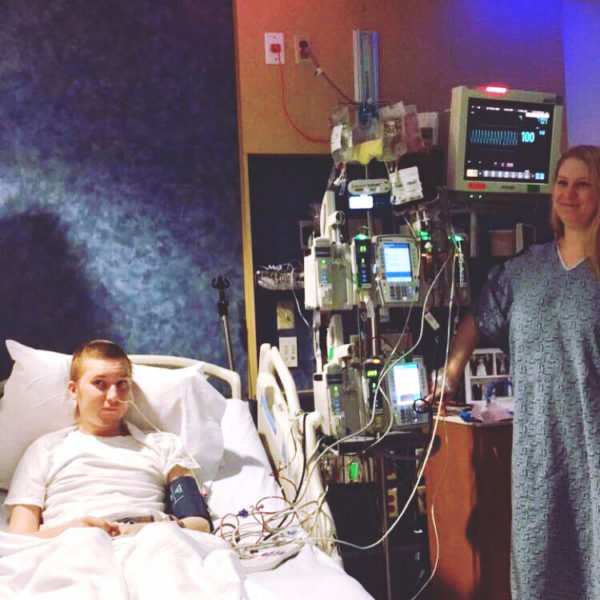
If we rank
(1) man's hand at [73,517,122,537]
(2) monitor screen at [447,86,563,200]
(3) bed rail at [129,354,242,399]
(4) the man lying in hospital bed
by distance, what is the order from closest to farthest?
(1) man's hand at [73,517,122,537] → (4) the man lying in hospital bed → (2) monitor screen at [447,86,563,200] → (3) bed rail at [129,354,242,399]

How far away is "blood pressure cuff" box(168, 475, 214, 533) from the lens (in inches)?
80.1

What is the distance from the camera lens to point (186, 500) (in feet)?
6.76

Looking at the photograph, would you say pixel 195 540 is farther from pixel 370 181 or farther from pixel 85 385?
pixel 370 181

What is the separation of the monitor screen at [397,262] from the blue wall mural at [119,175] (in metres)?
0.92

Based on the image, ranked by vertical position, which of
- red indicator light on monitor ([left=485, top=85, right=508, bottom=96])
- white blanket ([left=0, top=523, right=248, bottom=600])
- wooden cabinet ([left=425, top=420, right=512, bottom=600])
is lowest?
wooden cabinet ([left=425, top=420, right=512, bottom=600])

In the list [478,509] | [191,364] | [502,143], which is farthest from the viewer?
[191,364]

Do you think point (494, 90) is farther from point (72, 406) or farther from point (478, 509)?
point (72, 406)

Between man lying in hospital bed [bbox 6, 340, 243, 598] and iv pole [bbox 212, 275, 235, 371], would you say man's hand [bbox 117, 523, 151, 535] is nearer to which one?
man lying in hospital bed [bbox 6, 340, 243, 598]

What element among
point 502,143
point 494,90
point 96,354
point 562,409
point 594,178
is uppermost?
point 494,90

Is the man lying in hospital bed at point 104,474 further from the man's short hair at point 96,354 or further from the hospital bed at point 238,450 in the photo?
the hospital bed at point 238,450

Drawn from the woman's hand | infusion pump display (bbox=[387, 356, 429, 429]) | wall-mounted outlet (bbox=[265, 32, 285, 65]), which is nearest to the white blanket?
infusion pump display (bbox=[387, 356, 429, 429])

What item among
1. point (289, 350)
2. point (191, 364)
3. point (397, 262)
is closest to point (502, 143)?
point (397, 262)

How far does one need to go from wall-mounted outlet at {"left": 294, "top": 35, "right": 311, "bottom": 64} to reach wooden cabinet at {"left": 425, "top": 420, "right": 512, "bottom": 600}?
1625mm

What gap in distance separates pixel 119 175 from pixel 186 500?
149 centimetres
